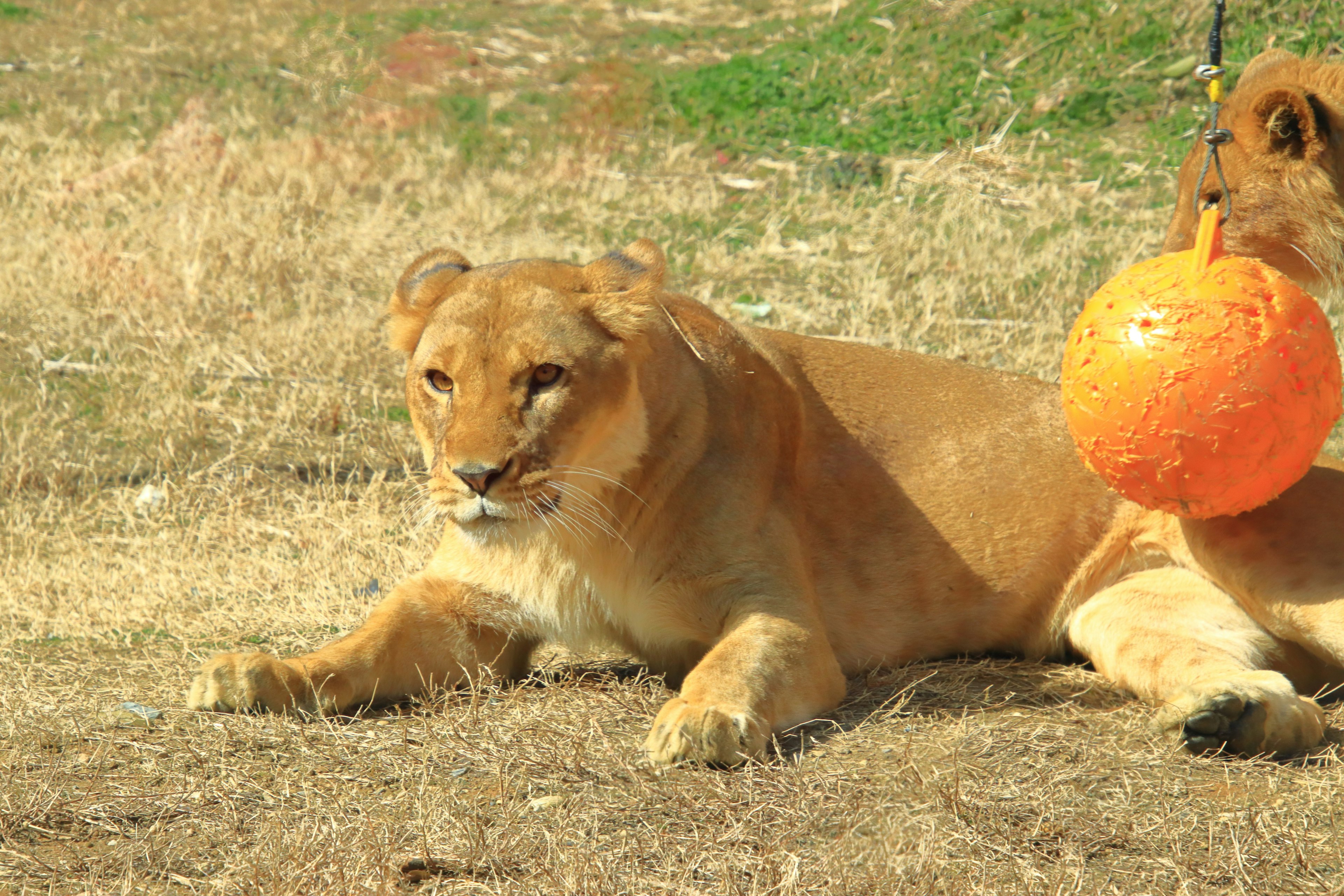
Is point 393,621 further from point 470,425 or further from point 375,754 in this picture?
point 470,425

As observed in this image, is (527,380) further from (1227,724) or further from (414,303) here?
(1227,724)

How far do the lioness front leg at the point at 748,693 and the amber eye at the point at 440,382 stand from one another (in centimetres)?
95

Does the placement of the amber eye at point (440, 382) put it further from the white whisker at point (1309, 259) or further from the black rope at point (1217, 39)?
the white whisker at point (1309, 259)

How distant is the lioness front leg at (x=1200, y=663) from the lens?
10.9 ft

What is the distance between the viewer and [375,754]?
337 centimetres

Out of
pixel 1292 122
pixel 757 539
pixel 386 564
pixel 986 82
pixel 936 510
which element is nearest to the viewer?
pixel 757 539

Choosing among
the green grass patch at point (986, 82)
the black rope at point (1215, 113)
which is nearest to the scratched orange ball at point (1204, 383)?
the black rope at point (1215, 113)

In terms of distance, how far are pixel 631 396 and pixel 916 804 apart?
4.27 feet

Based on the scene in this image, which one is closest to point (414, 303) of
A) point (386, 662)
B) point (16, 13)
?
point (386, 662)

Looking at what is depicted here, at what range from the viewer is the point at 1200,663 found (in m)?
3.71

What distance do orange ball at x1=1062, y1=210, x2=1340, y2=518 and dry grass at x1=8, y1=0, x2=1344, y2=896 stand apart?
690mm

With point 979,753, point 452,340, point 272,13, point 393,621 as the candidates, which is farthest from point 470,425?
point 272,13

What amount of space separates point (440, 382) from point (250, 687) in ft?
3.04

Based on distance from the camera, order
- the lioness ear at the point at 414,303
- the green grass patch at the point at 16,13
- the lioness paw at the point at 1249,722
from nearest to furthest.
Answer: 1. the lioness paw at the point at 1249,722
2. the lioness ear at the point at 414,303
3. the green grass patch at the point at 16,13
